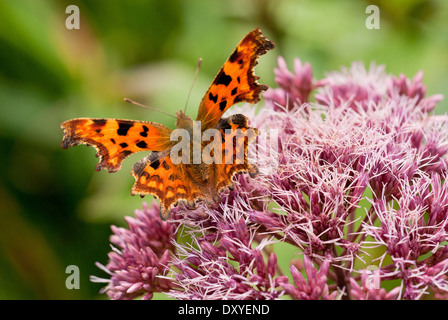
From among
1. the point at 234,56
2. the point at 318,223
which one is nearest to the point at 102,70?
the point at 234,56

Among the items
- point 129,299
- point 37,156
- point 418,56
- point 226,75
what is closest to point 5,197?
point 37,156

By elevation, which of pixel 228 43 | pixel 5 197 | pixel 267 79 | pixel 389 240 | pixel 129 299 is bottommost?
pixel 129 299

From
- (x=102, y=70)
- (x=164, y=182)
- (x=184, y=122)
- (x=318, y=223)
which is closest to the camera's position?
(x=318, y=223)

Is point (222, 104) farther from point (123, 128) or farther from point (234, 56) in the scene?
point (123, 128)

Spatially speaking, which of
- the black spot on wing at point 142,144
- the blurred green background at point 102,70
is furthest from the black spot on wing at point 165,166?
the blurred green background at point 102,70

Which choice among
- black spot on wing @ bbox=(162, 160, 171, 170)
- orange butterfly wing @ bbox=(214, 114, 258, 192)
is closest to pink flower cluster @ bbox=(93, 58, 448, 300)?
orange butterfly wing @ bbox=(214, 114, 258, 192)

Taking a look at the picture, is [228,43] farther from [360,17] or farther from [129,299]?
[129,299]
